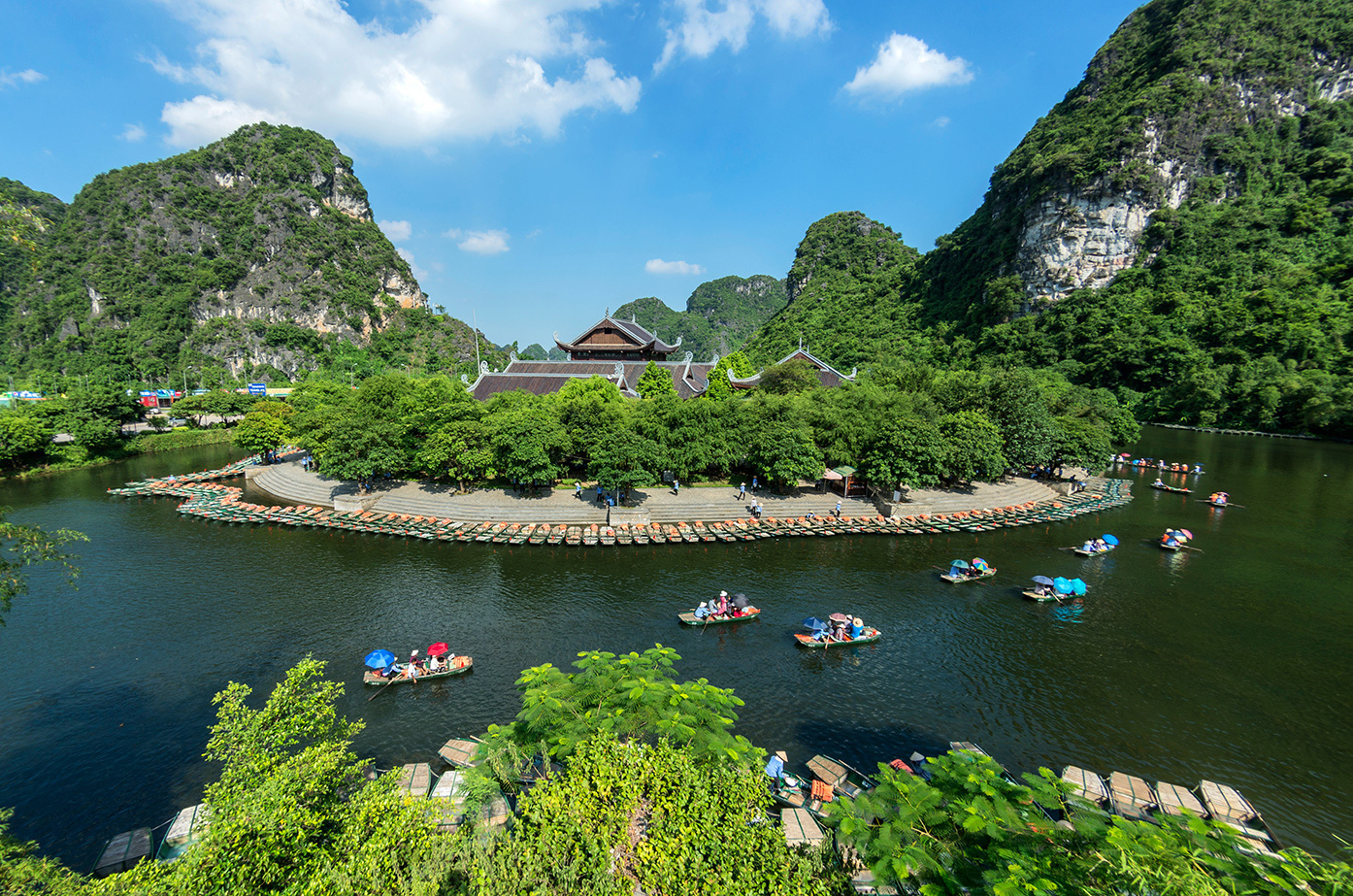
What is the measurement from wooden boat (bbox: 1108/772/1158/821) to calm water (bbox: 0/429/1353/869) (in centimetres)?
153

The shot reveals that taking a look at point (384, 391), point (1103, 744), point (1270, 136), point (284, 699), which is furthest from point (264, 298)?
point (1270, 136)

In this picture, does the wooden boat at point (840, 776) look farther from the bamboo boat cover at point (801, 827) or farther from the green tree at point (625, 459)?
the green tree at point (625, 459)

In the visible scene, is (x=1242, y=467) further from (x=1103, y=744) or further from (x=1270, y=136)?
(x=1270, y=136)

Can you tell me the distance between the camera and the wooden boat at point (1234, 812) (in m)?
13.5

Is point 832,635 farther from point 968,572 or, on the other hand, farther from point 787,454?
point 787,454

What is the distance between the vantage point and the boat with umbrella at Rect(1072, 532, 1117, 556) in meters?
32.4

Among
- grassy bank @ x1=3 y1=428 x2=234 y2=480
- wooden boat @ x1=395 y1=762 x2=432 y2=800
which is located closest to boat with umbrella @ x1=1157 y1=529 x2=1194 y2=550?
wooden boat @ x1=395 y1=762 x2=432 y2=800

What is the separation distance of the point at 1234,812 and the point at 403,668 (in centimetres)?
2637

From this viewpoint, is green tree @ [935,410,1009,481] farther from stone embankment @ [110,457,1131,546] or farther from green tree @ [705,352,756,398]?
green tree @ [705,352,756,398]

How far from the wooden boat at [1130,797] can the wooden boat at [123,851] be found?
24.7 meters

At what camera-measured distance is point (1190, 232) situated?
96625 millimetres

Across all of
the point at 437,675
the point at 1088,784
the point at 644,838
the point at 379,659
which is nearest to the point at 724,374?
the point at 437,675

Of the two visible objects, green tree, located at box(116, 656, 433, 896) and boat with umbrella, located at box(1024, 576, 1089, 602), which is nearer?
green tree, located at box(116, 656, 433, 896)

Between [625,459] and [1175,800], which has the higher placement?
[625,459]
